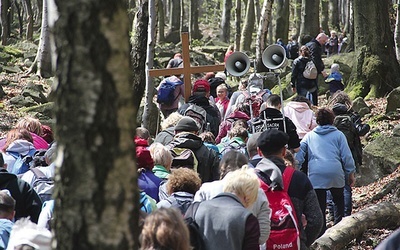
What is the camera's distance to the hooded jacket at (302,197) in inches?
223

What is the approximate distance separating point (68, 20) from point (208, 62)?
3050 centimetres

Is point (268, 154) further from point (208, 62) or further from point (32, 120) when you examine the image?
point (208, 62)

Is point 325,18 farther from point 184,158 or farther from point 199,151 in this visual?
point 184,158

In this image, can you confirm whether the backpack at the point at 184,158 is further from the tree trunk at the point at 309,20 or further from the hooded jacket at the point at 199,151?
the tree trunk at the point at 309,20

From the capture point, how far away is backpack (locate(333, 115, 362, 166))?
9.41 metres

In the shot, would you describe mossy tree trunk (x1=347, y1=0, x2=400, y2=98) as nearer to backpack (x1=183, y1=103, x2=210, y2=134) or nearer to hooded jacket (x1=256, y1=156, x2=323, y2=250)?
backpack (x1=183, y1=103, x2=210, y2=134)

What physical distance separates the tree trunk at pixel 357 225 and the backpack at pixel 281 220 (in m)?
1.85

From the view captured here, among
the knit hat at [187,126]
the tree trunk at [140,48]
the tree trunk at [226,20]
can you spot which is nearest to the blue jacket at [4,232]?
the knit hat at [187,126]

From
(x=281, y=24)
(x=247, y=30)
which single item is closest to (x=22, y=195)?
(x=281, y=24)

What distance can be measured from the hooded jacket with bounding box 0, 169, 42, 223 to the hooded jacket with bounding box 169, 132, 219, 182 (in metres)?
1.92

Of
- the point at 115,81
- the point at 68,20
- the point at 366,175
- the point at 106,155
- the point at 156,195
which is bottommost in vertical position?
the point at 366,175

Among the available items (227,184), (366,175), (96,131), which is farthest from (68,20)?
(366,175)

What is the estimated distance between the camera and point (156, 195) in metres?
6.15

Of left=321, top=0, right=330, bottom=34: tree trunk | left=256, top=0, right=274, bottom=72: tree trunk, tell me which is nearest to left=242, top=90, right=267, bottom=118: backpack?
left=256, top=0, right=274, bottom=72: tree trunk
